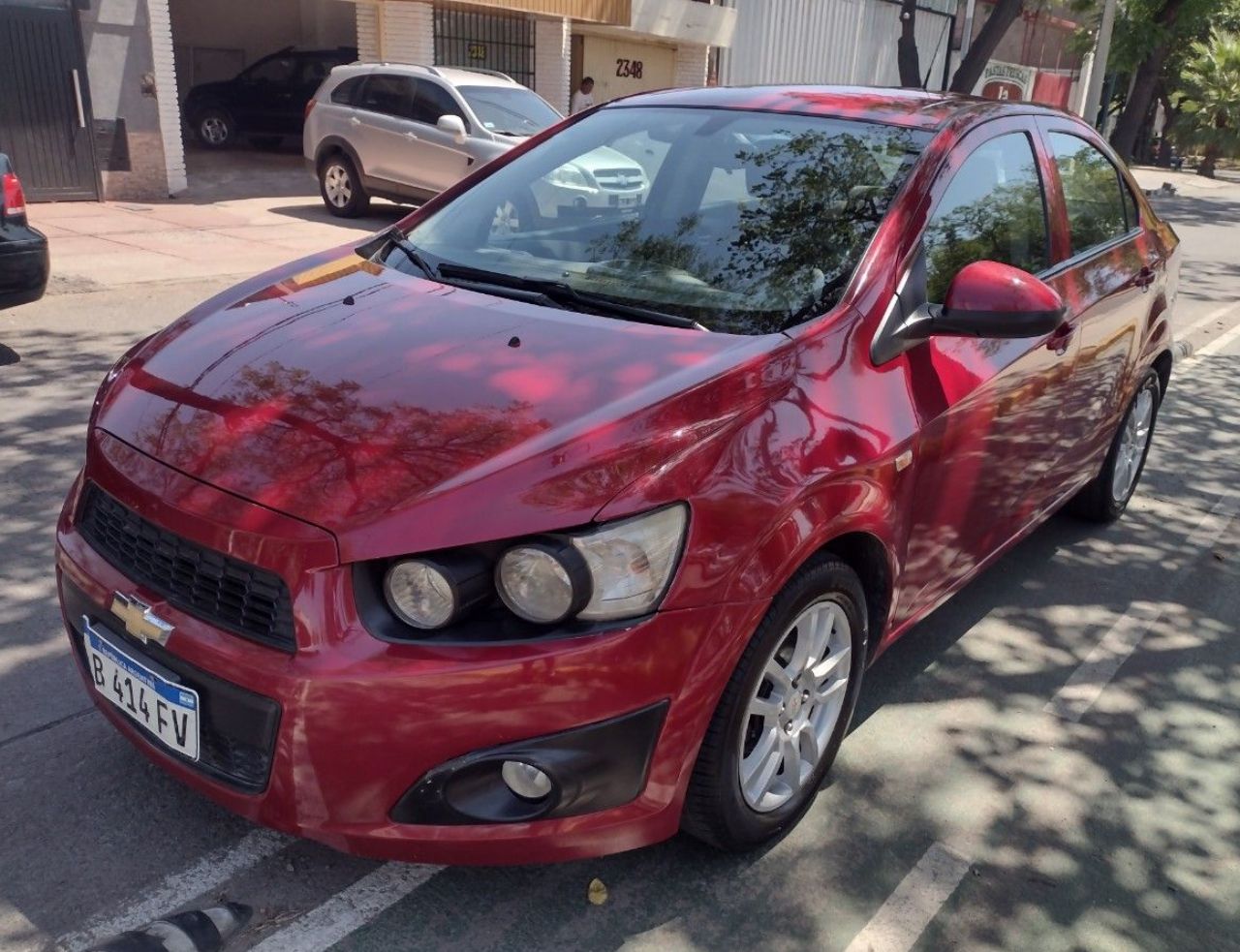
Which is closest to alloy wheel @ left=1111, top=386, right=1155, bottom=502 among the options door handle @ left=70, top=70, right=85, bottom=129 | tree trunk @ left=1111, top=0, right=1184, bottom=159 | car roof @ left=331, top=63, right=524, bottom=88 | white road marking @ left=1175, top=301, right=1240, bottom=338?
white road marking @ left=1175, top=301, right=1240, bottom=338

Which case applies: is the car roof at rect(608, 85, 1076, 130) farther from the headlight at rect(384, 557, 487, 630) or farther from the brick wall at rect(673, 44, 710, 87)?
the brick wall at rect(673, 44, 710, 87)

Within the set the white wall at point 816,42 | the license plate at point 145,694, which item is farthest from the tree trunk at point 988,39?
the license plate at point 145,694

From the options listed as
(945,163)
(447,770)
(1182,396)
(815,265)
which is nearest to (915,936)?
(447,770)

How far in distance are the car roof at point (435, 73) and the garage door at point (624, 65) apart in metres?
7.89

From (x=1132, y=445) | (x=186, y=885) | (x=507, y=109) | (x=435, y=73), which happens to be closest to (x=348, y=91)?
(x=435, y=73)

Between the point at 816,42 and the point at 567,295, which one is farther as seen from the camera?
the point at 816,42

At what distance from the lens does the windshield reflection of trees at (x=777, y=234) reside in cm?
301

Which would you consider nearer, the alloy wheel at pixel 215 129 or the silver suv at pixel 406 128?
the silver suv at pixel 406 128

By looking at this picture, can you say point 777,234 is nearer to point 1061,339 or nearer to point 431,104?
point 1061,339

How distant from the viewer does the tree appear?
Answer: 3272 cm

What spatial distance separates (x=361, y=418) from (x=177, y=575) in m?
0.50

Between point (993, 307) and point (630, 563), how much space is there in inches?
51.9

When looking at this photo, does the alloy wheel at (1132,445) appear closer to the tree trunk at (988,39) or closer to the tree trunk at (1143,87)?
the tree trunk at (988,39)

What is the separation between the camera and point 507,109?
Answer: 1322cm
